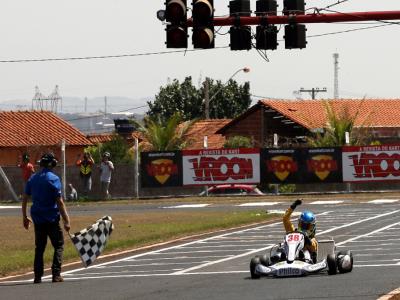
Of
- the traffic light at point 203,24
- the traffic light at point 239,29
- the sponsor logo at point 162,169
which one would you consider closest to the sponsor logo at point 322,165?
the sponsor logo at point 162,169

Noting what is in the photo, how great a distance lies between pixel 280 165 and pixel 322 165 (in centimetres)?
152

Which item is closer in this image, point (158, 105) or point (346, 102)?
point (346, 102)

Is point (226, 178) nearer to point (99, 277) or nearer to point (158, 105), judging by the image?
point (99, 277)

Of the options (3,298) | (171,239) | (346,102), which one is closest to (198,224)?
(171,239)

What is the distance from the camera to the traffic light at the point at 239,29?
72.7 ft

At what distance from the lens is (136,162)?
1809 inches

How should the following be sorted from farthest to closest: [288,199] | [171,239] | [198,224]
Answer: [288,199] < [198,224] < [171,239]

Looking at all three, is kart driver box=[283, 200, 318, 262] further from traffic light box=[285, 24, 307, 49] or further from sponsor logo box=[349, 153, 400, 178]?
sponsor logo box=[349, 153, 400, 178]

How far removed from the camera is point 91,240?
58.9 feet

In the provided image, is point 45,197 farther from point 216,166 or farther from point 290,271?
point 216,166

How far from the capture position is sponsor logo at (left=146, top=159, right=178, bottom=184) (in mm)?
46062

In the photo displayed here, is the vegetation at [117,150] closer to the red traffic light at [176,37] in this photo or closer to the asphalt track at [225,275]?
the asphalt track at [225,275]

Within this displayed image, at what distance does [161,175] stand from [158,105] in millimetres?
56031

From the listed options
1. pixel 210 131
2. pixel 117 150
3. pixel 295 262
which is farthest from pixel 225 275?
pixel 210 131
